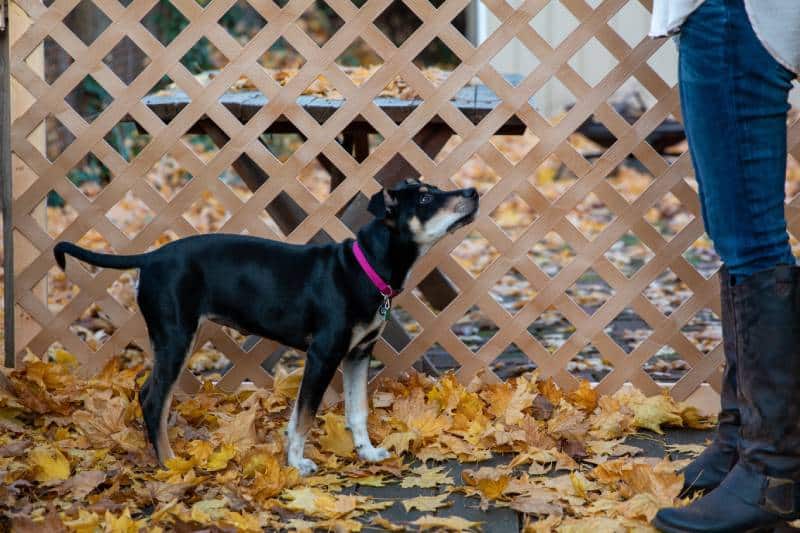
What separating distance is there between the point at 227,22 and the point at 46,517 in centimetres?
693

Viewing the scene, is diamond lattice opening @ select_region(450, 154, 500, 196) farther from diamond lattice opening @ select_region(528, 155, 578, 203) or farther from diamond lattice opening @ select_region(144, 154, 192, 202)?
diamond lattice opening @ select_region(144, 154, 192, 202)

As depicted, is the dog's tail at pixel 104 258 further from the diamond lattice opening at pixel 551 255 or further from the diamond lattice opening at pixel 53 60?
the diamond lattice opening at pixel 53 60

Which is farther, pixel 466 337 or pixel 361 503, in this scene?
pixel 466 337

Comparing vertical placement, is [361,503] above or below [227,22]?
below

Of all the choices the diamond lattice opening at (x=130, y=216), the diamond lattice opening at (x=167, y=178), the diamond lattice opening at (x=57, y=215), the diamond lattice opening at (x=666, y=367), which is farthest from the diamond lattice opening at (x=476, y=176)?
the diamond lattice opening at (x=666, y=367)

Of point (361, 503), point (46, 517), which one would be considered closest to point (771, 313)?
point (361, 503)

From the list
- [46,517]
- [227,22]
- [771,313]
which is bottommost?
[771,313]

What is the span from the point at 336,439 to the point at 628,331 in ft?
5.73

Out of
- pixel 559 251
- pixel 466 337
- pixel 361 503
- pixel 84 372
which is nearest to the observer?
pixel 361 503

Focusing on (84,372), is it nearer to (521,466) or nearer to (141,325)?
(141,325)

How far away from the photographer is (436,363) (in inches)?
138

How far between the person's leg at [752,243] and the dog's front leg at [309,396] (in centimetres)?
82

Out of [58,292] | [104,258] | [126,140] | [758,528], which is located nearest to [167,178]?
[126,140]

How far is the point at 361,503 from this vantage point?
218 cm
